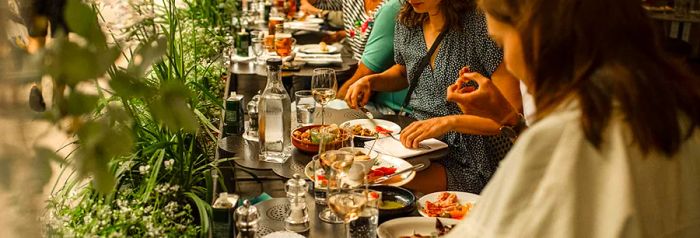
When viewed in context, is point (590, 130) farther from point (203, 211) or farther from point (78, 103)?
point (203, 211)

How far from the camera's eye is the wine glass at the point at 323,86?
2.72 m

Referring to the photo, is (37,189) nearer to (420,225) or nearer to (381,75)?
(420,225)

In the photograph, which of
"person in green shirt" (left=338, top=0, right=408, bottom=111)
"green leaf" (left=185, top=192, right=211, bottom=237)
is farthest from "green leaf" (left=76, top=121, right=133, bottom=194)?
"person in green shirt" (left=338, top=0, right=408, bottom=111)

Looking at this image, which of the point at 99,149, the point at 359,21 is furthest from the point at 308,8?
the point at 99,149

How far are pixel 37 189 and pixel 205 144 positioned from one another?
5.63 feet

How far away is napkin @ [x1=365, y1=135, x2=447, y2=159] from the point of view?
2.39 m

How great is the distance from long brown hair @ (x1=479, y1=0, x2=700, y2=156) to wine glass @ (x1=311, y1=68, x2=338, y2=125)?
155 cm

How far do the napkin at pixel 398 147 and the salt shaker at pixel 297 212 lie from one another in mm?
601

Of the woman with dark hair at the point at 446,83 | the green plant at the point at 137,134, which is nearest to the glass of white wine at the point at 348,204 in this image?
the green plant at the point at 137,134

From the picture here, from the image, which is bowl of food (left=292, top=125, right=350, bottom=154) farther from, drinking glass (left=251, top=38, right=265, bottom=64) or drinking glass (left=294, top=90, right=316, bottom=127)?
drinking glass (left=251, top=38, right=265, bottom=64)

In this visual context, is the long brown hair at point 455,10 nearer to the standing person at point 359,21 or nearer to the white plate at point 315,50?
the standing person at point 359,21

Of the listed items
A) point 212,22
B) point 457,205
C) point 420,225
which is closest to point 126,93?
point 420,225

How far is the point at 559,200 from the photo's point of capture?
3.63 ft

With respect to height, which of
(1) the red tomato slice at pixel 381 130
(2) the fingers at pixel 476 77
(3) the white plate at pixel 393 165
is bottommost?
(1) the red tomato slice at pixel 381 130
